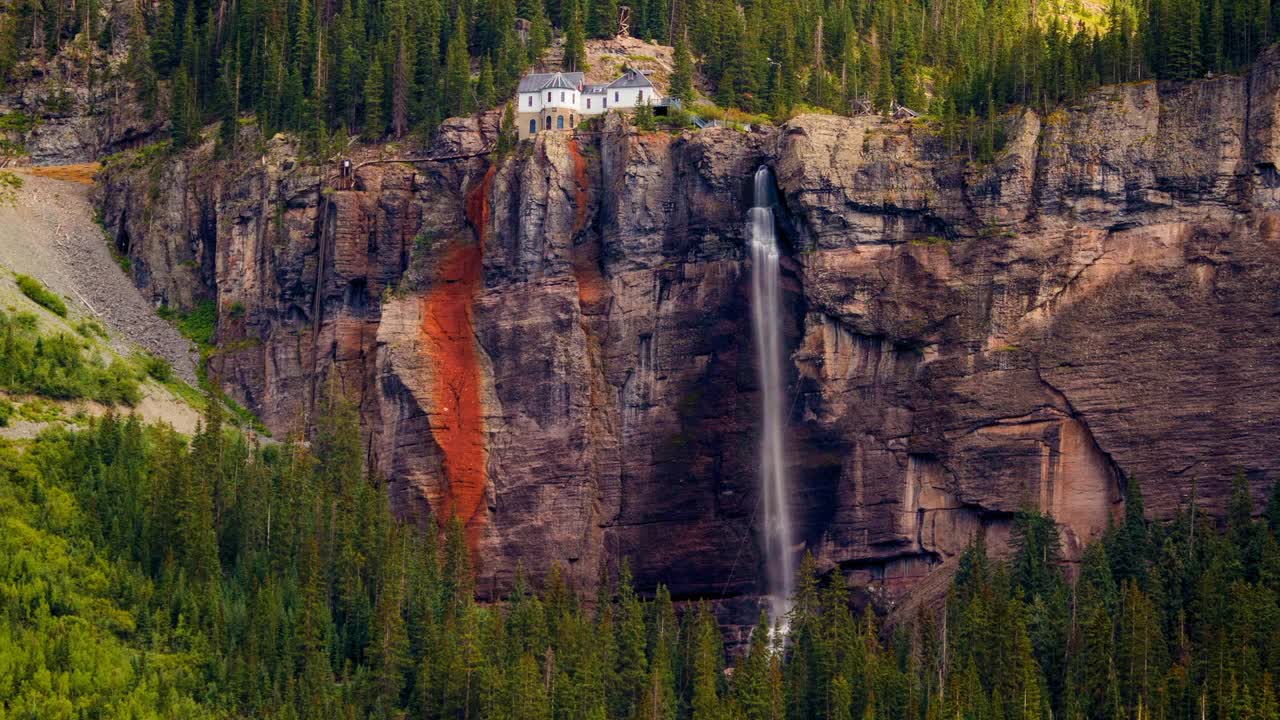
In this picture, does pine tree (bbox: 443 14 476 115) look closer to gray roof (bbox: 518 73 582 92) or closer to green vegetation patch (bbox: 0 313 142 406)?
gray roof (bbox: 518 73 582 92)

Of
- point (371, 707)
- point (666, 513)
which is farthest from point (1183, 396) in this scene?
point (371, 707)

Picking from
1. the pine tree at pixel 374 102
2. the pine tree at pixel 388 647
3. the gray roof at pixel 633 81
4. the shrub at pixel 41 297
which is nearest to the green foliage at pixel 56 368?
the shrub at pixel 41 297

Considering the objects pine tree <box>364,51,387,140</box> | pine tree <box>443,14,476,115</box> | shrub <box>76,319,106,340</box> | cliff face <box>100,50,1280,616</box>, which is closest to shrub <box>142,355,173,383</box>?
shrub <box>76,319,106,340</box>

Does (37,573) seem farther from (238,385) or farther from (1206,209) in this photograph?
(1206,209)

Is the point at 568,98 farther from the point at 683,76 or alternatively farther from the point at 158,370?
the point at 158,370

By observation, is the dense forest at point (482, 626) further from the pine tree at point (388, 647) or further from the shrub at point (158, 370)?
the shrub at point (158, 370)

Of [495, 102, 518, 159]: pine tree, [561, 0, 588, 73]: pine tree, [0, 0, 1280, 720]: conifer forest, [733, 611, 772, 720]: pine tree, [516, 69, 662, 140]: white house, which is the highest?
[561, 0, 588, 73]: pine tree
